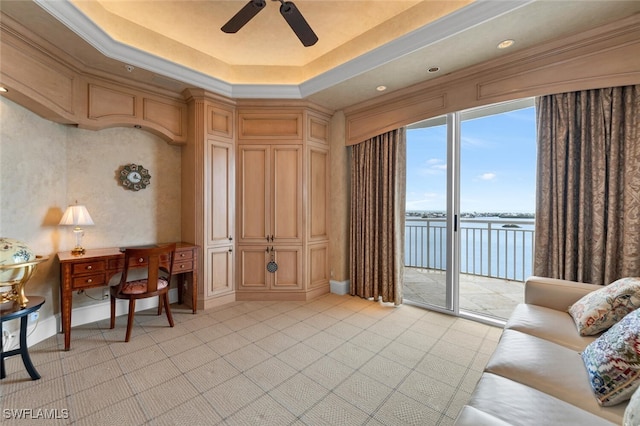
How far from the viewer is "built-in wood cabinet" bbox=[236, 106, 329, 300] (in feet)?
12.0

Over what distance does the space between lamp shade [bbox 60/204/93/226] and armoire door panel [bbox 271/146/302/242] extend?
203 cm

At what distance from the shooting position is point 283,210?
147 inches

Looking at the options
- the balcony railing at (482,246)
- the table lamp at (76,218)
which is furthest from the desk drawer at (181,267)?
the balcony railing at (482,246)

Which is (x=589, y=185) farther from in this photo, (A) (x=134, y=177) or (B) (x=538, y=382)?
(A) (x=134, y=177)

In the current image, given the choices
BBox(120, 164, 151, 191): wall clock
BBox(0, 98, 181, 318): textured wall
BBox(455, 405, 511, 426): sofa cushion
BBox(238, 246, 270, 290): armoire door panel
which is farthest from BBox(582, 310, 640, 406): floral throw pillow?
BBox(120, 164, 151, 191): wall clock

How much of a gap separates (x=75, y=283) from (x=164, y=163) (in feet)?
5.70

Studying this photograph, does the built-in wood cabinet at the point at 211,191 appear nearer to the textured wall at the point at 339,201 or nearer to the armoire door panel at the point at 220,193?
the armoire door panel at the point at 220,193

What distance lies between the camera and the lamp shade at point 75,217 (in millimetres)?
2607

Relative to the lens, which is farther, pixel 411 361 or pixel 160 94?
pixel 160 94

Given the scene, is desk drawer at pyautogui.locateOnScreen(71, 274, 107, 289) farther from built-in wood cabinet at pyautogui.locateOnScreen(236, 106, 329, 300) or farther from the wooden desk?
built-in wood cabinet at pyautogui.locateOnScreen(236, 106, 329, 300)

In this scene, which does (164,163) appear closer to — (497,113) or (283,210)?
(283,210)

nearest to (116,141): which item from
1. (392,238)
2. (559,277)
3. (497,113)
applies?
(392,238)

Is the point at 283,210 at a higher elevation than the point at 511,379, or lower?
higher

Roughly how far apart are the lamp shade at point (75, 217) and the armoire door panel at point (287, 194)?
6.65 ft
